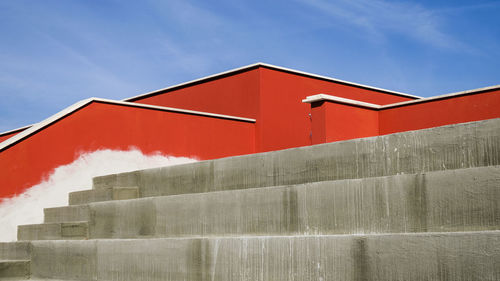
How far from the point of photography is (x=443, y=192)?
12.4 ft

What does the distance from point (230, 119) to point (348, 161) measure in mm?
5273

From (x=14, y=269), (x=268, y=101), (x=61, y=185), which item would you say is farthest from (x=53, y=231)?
(x=268, y=101)

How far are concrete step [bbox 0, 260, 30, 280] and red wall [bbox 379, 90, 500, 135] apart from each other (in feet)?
16.7

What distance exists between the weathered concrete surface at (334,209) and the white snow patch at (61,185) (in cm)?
198

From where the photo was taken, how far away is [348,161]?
15.9 feet

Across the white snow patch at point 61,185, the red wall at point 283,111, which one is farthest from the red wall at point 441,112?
the white snow patch at point 61,185

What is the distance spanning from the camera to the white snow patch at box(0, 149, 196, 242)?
7504mm

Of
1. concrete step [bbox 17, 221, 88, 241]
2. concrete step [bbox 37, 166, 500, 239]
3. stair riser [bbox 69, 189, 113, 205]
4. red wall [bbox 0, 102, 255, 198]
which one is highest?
red wall [bbox 0, 102, 255, 198]

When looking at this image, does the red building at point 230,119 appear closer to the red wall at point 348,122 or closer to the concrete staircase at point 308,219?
the red wall at point 348,122

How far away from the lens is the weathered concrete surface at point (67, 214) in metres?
6.71

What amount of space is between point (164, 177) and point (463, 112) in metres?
4.13

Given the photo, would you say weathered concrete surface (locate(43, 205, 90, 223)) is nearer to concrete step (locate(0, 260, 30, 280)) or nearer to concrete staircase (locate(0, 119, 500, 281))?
concrete staircase (locate(0, 119, 500, 281))

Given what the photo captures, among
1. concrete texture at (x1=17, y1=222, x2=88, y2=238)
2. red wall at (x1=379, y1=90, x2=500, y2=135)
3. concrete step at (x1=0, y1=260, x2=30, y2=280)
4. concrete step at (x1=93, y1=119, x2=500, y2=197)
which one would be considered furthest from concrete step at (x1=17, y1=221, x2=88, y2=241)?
red wall at (x1=379, y1=90, x2=500, y2=135)

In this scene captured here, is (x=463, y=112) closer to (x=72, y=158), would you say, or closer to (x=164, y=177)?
(x=164, y=177)
